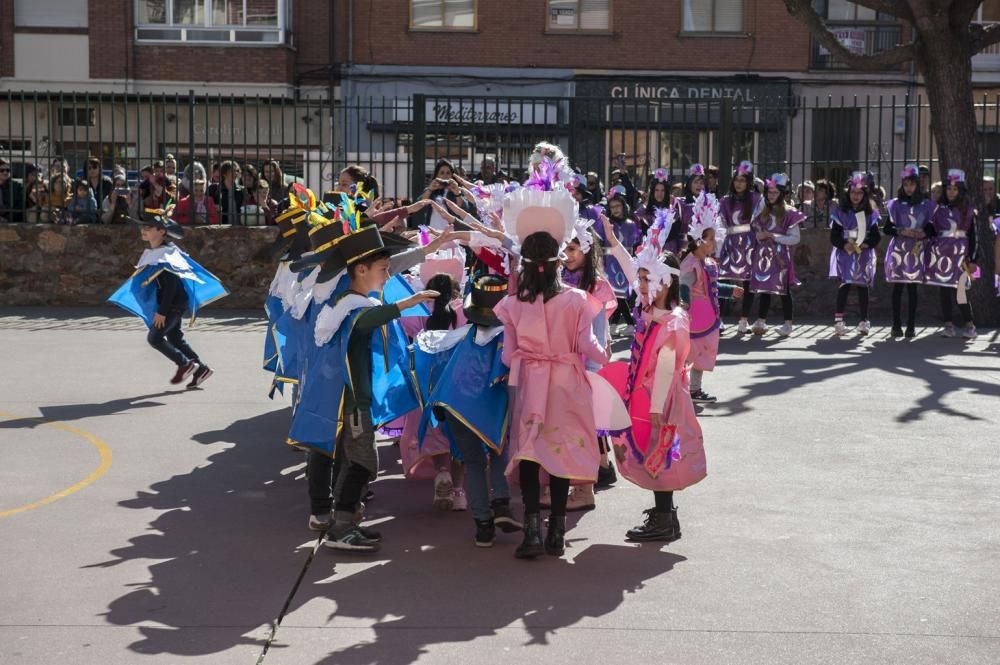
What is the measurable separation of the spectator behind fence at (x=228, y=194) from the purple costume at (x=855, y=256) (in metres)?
7.69

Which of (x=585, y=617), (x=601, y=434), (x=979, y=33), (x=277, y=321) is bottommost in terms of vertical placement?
(x=585, y=617)

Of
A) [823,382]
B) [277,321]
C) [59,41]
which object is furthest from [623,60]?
[277,321]

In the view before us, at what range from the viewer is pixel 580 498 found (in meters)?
7.10

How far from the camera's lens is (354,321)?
6.11m

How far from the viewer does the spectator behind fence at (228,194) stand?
1702 centimetres

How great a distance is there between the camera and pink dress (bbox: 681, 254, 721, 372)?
971 centimetres

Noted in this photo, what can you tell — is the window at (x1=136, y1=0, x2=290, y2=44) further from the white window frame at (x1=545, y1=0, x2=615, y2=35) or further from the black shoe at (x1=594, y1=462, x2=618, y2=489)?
the black shoe at (x1=594, y1=462, x2=618, y2=489)

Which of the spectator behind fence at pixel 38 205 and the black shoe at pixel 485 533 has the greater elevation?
the spectator behind fence at pixel 38 205

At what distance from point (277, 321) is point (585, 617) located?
3.41 metres

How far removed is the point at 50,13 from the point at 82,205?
1155 cm

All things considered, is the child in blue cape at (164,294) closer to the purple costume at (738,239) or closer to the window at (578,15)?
the purple costume at (738,239)

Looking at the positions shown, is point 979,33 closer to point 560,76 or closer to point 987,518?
point 987,518

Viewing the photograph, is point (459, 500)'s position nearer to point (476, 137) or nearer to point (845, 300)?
point (845, 300)

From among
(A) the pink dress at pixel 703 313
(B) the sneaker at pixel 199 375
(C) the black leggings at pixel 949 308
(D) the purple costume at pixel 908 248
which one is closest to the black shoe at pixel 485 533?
(A) the pink dress at pixel 703 313
